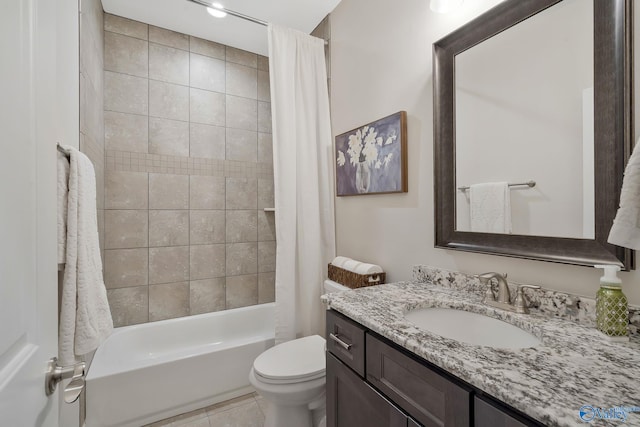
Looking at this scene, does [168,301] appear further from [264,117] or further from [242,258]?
[264,117]

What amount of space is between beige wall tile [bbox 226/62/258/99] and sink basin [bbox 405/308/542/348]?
2376mm

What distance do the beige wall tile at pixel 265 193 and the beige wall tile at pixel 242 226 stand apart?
0.11 meters

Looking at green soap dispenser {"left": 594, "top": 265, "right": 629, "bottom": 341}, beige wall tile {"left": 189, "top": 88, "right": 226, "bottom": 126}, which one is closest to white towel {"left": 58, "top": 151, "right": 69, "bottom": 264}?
beige wall tile {"left": 189, "top": 88, "right": 226, "bottom": 126}

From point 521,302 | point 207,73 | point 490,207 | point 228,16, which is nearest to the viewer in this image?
point 521,302

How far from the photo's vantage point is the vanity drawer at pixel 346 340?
0.95 meters

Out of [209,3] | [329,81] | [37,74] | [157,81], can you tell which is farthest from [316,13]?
[37,74]

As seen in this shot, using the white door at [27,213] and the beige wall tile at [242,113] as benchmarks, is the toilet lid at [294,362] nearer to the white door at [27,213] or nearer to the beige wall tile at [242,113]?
the white door at [27,213]

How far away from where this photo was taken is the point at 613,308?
741mm

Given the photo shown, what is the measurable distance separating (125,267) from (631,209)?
8.95 ft

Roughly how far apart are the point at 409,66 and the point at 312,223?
1.12 m

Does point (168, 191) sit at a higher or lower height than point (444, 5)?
lower

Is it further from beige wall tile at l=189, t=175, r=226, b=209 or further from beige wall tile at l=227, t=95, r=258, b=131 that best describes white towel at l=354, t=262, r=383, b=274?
beige wall tile at l=227, t=95, r=258, b=131

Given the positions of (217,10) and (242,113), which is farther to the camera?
(242,113)

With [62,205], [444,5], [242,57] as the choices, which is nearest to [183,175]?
[242,57]
